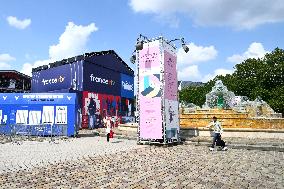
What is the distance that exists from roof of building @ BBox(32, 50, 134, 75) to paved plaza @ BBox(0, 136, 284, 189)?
82.1 feet

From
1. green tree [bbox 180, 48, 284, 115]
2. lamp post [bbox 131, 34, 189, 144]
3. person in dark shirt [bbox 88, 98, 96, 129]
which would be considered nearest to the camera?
lamp post [bbox 131, 34, 189, 144]

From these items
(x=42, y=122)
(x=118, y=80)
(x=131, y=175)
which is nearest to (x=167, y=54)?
(x=131, y=175)

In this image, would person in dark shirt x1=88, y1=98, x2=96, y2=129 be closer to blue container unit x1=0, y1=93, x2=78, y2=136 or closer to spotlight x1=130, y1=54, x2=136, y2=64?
blue container unit x1=0, y1=93, x2=78, y2=136

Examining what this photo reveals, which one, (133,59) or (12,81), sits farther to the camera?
(12,81)

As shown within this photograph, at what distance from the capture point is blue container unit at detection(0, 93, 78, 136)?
21828 millimetres

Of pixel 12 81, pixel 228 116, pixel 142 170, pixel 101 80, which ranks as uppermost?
pixel 12 81

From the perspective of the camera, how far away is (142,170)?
358 inches

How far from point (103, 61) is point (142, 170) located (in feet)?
103

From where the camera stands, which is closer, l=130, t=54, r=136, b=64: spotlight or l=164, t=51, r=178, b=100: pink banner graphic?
l=164, t=51, r=178, b=100: pink banner graphic

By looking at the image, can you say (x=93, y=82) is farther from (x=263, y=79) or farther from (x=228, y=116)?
(x=263, y=79)

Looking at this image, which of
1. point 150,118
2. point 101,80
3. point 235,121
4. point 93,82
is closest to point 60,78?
point 93,82

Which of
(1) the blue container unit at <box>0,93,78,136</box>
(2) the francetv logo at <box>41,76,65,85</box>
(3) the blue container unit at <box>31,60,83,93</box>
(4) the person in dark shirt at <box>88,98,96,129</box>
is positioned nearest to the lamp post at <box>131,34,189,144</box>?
(1) the blue container unit at <box>0,93,78,136</box>

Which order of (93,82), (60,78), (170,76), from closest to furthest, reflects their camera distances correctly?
(170,76), (93,82), (60,78)

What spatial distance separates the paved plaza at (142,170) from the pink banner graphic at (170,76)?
14.2 ft
